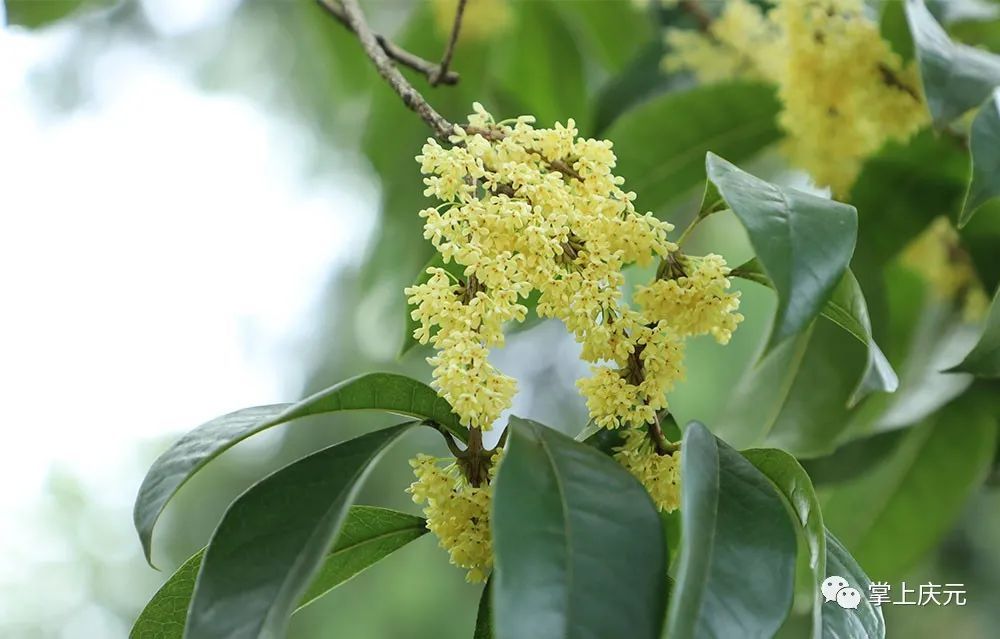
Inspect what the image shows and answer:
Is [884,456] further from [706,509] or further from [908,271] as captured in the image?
[706,509]

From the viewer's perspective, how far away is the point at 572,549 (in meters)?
0.47

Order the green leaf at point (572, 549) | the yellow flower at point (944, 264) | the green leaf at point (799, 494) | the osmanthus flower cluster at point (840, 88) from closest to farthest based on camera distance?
the green leaf at point (572, 549)
the green leaf at point (799, 494)
the osmanthus flower cluster at point (840, 88)
the yellow flower at point (944, 264)

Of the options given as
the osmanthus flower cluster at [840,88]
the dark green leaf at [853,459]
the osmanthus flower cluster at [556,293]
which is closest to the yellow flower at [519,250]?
the osmanthus flower cluster at [556,293]

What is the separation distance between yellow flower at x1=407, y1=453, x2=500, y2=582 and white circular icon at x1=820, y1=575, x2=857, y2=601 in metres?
0.19

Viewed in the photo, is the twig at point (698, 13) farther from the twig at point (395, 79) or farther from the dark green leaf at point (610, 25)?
the twig at point (395, 79)

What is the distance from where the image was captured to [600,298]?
0.57 meters

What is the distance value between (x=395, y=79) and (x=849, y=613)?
0.44 m

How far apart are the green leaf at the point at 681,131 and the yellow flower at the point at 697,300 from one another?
1.57 feet

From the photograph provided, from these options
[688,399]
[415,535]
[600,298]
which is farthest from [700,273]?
[688,399]

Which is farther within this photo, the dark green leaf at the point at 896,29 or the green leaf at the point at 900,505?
the green leaf at the point at 900,505

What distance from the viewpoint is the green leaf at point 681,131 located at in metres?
1.06

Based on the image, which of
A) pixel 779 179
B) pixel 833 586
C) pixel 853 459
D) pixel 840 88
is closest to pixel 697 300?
pixel 833 586

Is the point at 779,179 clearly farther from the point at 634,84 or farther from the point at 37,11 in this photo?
the point at 37,11

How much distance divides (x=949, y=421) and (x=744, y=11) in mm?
505
